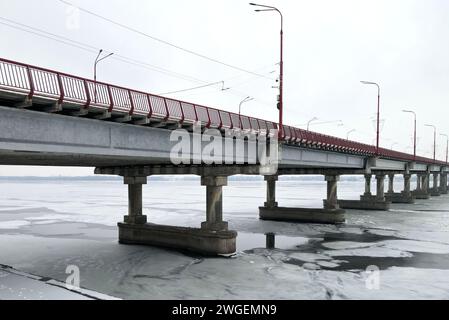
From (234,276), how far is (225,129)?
9.30 m

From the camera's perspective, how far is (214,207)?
2998cm

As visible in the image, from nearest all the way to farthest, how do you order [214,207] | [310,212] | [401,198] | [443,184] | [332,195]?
[214,207], [310,212], [332,195], [401,198], [443,184]

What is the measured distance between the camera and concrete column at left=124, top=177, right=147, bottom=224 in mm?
33719

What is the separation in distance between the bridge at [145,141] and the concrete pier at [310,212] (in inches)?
243

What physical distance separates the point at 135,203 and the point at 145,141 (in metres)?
13.0

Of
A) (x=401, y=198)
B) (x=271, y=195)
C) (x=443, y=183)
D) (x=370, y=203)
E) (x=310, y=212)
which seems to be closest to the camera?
(x=310, y=212)

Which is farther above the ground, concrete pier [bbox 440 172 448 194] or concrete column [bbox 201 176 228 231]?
→ concrete column [bbox 201 176 228 231]

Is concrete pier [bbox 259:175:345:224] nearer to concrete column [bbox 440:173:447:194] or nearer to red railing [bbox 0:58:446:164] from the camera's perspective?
red railing [bbox 0:58:446:164]

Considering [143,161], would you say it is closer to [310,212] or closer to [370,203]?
[310,212]

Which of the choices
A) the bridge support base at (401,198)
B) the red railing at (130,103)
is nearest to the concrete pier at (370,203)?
the bridge support base at (401,198)

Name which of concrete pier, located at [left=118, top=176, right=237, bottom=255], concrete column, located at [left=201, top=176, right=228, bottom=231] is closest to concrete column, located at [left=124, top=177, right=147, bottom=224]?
concrete pier, located at [left=118, top=176, right=237, bottom=255]

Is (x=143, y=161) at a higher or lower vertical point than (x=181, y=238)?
higher

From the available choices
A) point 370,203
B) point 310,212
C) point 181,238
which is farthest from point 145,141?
point 370,203

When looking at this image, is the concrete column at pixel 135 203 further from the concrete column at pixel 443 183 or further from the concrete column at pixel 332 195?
the concrete column at pixel 443 183
